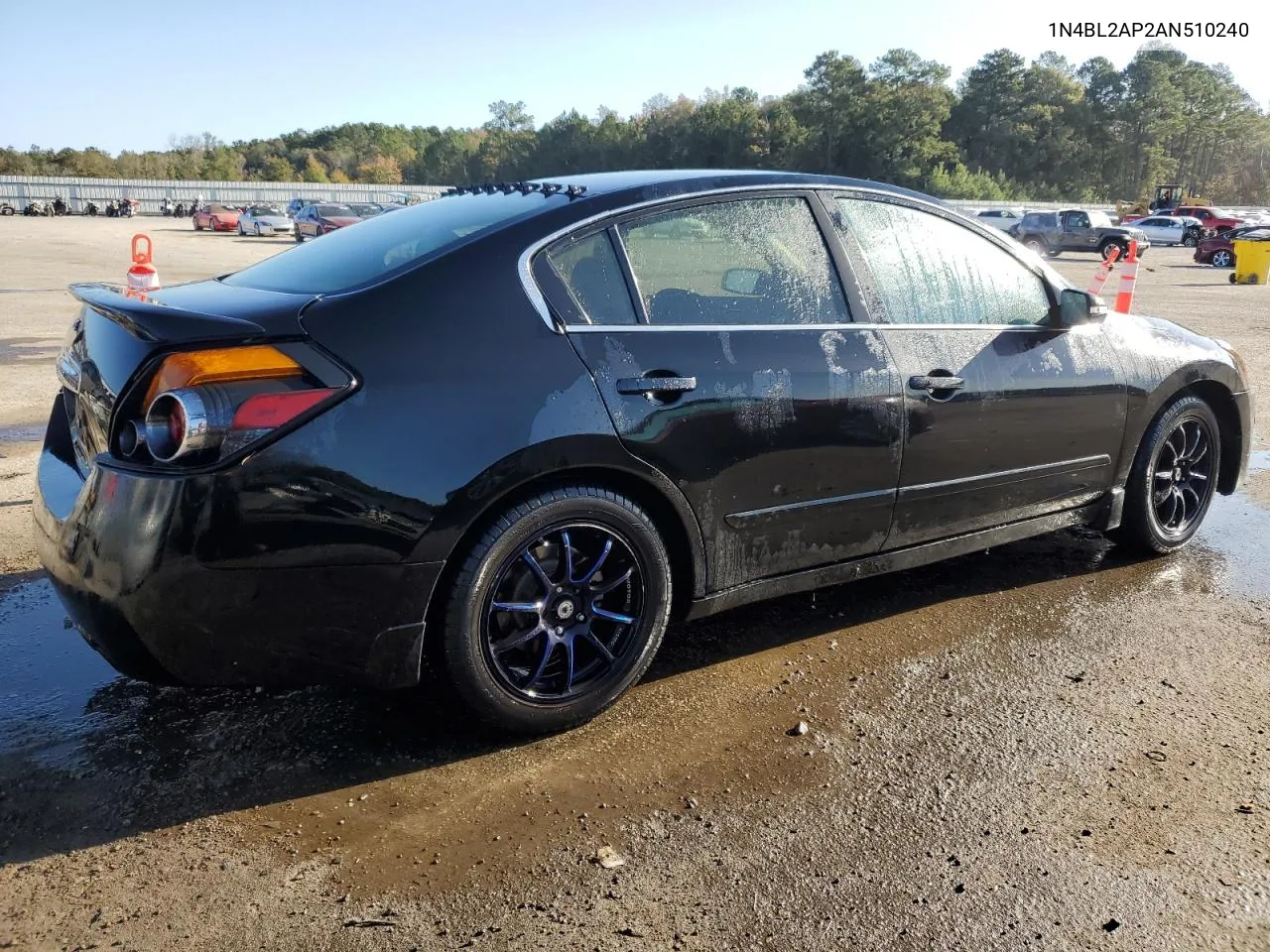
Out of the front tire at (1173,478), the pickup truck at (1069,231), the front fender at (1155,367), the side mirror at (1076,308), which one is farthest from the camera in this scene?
the pickup truck at (1069,231)

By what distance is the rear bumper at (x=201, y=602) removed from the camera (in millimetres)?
2475

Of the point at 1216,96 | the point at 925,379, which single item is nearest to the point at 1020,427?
the point at 925,379

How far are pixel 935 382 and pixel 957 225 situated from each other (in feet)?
2.47

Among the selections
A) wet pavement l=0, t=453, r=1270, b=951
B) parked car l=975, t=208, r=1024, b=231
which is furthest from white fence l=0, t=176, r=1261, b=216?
wet pavement l=0, t=453, r=1270, b=951

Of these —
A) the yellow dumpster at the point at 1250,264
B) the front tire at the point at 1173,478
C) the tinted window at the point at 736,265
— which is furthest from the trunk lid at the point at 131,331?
the yellow dumpster at the point at 1250,264

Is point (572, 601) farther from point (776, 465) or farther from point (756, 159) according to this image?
point (756, 159)

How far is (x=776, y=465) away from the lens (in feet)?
10.7

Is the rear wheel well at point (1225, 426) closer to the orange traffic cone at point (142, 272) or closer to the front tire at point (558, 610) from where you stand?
the front tire at point (558, 610)

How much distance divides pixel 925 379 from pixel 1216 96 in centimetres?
10849

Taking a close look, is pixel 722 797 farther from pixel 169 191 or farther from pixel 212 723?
pixel 169 191

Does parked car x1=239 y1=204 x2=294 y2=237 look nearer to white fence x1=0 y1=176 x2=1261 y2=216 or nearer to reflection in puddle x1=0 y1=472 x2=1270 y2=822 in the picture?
white fence x1=0 y1=176 x2=1261 y2=216

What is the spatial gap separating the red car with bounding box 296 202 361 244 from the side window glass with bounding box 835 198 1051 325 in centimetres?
3487

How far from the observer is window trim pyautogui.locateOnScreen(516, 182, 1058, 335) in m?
2.94

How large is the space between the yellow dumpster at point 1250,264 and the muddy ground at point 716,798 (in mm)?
23832
